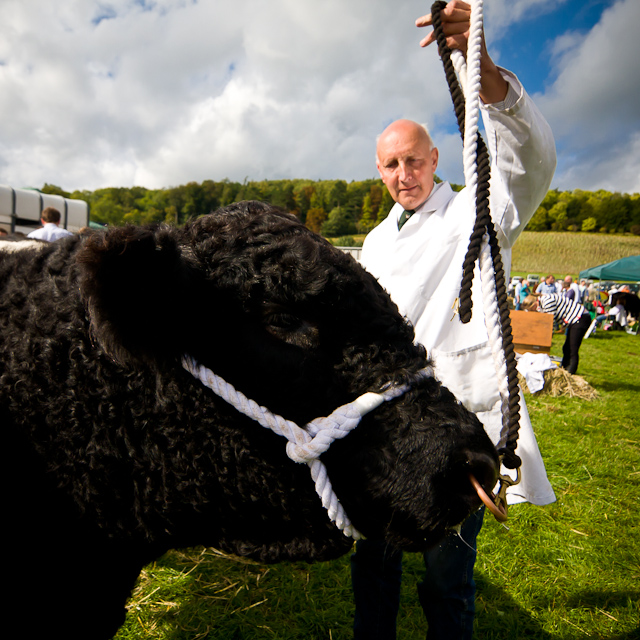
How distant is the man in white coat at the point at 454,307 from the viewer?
6.33 feet

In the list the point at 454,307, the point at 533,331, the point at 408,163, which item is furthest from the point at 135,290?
the point at 533,331

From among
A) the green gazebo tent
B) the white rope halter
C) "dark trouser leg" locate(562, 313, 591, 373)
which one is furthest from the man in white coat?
the green gazebo tent

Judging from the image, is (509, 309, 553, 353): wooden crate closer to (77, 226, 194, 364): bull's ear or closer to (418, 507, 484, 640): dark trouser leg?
(418, 507, 484, 640): dark trouser leg

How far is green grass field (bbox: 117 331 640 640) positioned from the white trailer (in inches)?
525

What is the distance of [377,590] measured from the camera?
2.30m

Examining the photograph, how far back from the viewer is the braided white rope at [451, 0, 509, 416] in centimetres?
143

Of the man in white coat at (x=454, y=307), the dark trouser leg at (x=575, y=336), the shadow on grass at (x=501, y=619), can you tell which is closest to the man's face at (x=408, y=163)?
the man in white coat at (x=454, y=307)

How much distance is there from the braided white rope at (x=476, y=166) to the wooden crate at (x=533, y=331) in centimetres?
944

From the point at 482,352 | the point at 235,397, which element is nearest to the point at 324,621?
the point at 482,352

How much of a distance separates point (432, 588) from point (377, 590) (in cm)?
34

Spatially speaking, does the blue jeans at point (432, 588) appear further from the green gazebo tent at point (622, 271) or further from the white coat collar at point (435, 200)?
the green gazebo tent at point (622, 271)

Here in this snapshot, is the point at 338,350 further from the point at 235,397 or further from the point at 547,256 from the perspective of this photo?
the point at 547,256

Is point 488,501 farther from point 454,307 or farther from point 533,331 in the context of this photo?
point 533,331

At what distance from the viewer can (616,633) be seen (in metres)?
2.84
